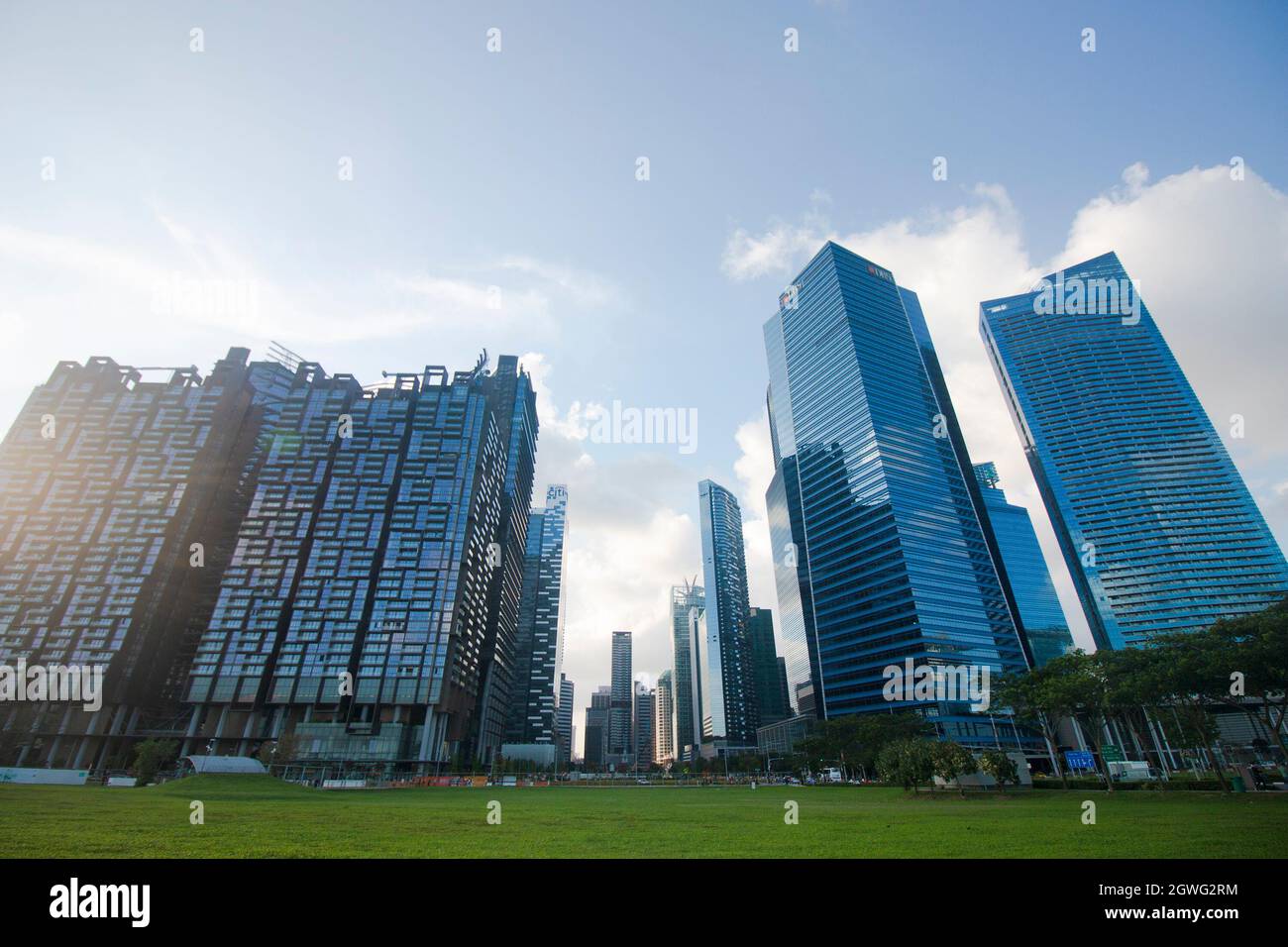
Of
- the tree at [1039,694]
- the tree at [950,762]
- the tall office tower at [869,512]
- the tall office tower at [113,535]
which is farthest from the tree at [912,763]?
the tall office tower at [113,535]

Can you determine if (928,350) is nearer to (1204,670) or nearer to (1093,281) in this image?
(1093,281)

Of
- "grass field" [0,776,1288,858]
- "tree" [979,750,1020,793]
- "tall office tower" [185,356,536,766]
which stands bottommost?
"grass field" [0,776,1288,858]

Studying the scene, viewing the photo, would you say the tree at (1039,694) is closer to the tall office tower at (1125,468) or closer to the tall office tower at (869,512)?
the tall office tower at (869,512)

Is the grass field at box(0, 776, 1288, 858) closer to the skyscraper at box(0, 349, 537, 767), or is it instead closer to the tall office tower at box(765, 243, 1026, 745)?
the skyscraper at box(0, 349, 537, 767)

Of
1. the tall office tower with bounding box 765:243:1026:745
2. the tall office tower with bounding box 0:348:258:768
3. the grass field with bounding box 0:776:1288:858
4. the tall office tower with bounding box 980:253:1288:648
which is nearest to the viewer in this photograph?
the grass field with bounding box 0:776:1288:858

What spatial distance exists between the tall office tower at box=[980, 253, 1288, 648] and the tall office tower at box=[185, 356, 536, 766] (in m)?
143

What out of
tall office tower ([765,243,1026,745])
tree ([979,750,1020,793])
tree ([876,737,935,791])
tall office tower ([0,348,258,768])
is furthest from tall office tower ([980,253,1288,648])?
tall office tower ([0,348,258,768])

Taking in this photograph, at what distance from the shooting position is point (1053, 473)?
154375 mm

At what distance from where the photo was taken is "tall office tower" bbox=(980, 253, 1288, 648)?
130 m

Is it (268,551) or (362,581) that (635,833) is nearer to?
(362,581)

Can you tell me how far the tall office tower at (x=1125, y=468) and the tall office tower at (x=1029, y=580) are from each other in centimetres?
797

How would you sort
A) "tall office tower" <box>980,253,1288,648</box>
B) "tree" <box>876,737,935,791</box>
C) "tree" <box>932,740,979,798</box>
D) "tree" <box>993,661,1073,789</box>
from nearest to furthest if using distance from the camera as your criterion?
"tree" <box>932,740,979,798</box> → "tree" <box>876,737,935,791</box> → "tree" <box>993,661,1073,789</box> → "tall office tower" <box>980,253,1288,648</box>
